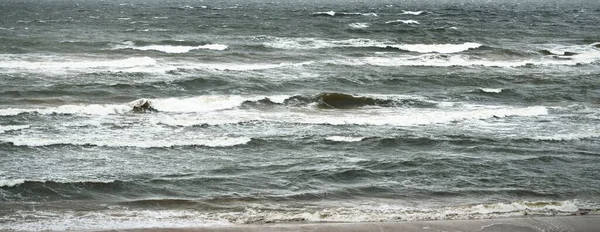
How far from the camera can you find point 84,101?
23.1 m

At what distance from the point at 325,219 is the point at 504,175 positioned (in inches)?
199

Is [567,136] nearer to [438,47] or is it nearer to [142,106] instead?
[142,106]

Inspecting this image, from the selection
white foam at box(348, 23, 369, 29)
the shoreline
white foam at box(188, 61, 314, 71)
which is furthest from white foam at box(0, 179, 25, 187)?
white foam at box(348, 23, 369, 29)

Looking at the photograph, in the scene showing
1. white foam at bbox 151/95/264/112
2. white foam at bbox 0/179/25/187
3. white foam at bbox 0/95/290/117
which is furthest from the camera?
white foam at bbox 151/95/264/112

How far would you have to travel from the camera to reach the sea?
1253cm

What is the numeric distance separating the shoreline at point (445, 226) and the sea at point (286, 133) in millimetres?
615

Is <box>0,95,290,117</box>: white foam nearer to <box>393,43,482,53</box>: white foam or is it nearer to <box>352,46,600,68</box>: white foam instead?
<box>352,46,600,68</box>: white foam

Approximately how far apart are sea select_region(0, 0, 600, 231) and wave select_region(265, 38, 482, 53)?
0.39 m

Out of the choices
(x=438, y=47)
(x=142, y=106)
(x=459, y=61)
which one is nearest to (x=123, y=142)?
(x=142, y=106)

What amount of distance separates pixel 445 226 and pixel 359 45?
30.9 m

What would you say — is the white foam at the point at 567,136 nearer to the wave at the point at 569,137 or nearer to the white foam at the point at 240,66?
the wave at the point at 569,137

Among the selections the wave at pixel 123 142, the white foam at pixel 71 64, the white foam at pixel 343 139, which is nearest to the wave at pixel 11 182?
the wave at pixel 123 142

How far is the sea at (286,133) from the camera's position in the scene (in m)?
12.5

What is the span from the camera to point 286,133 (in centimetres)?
1878
